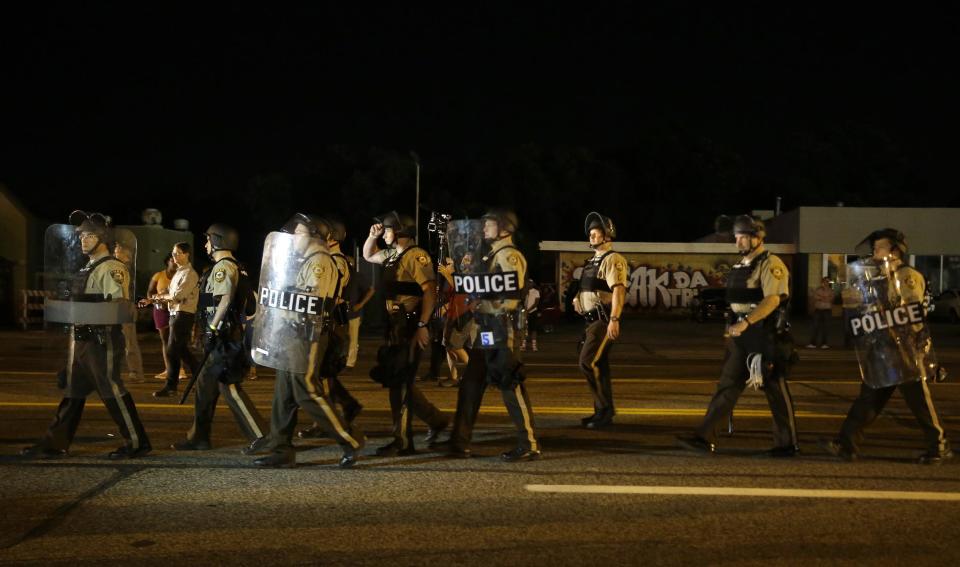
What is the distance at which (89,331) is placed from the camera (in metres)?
7.73

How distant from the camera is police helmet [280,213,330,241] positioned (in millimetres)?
7496

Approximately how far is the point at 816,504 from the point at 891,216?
35.9m

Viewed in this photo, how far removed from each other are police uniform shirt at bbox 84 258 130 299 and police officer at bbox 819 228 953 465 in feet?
18.4

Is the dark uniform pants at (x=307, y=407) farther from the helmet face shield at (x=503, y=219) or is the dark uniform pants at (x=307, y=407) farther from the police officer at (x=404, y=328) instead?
the helmet face shield at (x=503, y=219)

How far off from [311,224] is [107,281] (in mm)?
1623

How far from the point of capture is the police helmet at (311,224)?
7496 millimetres

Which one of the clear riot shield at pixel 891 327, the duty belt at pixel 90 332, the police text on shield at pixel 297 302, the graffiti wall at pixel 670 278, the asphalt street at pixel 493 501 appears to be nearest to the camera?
the asphalt street at pixel 493 501

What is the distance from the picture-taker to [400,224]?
846cm

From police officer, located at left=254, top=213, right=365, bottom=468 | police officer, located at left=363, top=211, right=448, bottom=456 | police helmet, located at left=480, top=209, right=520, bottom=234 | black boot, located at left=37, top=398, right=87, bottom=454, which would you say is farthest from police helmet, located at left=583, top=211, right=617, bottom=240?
black boot, located at left=37, top=398, right=87, bottom=454

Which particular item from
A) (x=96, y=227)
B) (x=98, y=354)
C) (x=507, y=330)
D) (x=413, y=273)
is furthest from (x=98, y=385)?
(x=507, y=330)

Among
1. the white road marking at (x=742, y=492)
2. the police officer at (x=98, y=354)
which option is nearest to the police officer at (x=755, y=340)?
the white road marking at (x=742, y=492)

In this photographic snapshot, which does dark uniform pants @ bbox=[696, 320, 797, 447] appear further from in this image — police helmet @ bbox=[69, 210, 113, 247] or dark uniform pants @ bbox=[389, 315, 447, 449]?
police helmet @ bbox=[69, 210, 113, 247]

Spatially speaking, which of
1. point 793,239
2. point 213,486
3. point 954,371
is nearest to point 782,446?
point 213,486

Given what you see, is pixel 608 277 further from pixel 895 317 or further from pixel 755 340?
pixel 895 317
